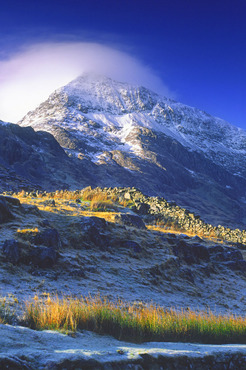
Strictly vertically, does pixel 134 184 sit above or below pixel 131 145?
below

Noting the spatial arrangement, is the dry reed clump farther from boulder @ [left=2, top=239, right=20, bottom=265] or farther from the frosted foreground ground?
boulder @ [left=2, top=239, right=20, bottom=265]

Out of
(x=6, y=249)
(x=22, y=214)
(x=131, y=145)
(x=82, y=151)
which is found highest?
(x=131, y=145)

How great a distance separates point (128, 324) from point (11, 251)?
12.3ft

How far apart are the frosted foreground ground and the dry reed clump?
0.69 feet

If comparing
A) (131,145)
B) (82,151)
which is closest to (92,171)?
(82,151)

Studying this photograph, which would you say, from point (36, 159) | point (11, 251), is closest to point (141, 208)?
point (11, 251)

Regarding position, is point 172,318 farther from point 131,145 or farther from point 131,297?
point 131,145

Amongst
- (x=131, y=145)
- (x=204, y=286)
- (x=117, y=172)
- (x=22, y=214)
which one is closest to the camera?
(x=22, y=214)

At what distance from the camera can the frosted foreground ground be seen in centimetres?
240

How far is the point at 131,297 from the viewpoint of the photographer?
6.66 meters

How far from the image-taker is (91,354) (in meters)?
2.61

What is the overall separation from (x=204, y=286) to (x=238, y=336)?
18.4 feet

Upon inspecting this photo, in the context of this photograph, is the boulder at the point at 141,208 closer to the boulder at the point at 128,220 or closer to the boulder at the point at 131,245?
the boulder at the point at 128,220

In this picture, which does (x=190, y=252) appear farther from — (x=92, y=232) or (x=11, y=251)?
(x=11, y=251)
